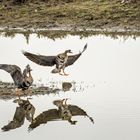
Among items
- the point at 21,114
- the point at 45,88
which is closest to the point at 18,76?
the point at 45,88

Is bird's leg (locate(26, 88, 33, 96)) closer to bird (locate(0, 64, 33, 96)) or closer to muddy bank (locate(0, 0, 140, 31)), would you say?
bird (locate(0, 64, 33, 96))

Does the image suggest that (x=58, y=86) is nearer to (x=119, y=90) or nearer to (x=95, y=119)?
(x=119, y=90)

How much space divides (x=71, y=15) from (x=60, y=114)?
12.1 meters

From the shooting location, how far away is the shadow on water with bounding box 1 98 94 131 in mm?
12711

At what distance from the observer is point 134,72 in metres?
16.3

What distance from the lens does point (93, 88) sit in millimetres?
15211

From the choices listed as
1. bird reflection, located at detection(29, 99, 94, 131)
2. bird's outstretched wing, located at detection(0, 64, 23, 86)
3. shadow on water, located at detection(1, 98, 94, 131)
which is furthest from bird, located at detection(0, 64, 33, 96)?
bird reflection, located at detection(29, 99, 94, 131)

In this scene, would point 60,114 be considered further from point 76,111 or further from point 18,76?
point 18,76

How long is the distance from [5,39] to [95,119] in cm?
1024

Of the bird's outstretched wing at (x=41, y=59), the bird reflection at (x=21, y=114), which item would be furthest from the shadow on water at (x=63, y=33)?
the bird reflection at (x=21, y=114)

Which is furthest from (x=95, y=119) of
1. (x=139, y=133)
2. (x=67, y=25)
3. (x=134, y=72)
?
(x=67, y=25)

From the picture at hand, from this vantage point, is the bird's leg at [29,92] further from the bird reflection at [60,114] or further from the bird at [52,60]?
the bird reflection at [60,114]

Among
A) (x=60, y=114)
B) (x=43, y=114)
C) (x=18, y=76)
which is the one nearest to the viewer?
(x=43, y=114)

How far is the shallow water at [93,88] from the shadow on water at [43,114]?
10cm
